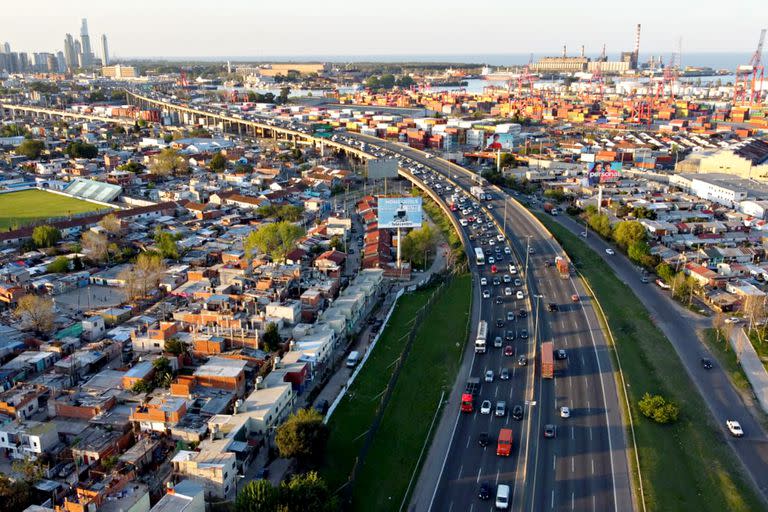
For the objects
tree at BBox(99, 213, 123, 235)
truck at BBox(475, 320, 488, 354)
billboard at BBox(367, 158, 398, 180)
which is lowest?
truck at BBox(475, 320, 488, 354)

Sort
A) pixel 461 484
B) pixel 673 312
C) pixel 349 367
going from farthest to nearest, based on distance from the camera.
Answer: pixel 673 312
pixel 349 367
pixel 461 484

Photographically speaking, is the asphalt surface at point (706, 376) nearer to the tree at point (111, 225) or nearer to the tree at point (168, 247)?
the tree at point (168, 247)

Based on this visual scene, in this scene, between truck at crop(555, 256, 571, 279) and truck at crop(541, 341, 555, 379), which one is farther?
truck at crop(555, 256, 571, 279)

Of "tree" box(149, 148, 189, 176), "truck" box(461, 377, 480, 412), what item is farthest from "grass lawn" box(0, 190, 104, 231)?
"truck" box(461, 377, 480, 412)

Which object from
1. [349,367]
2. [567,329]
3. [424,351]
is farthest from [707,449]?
[349,367]

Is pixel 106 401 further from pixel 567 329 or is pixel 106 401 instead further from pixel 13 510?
pixel 567 329

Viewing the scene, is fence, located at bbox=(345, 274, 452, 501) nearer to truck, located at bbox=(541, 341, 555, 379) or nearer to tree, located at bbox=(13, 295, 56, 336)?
truck, located at bbox=(541, 341, 555, 379)
